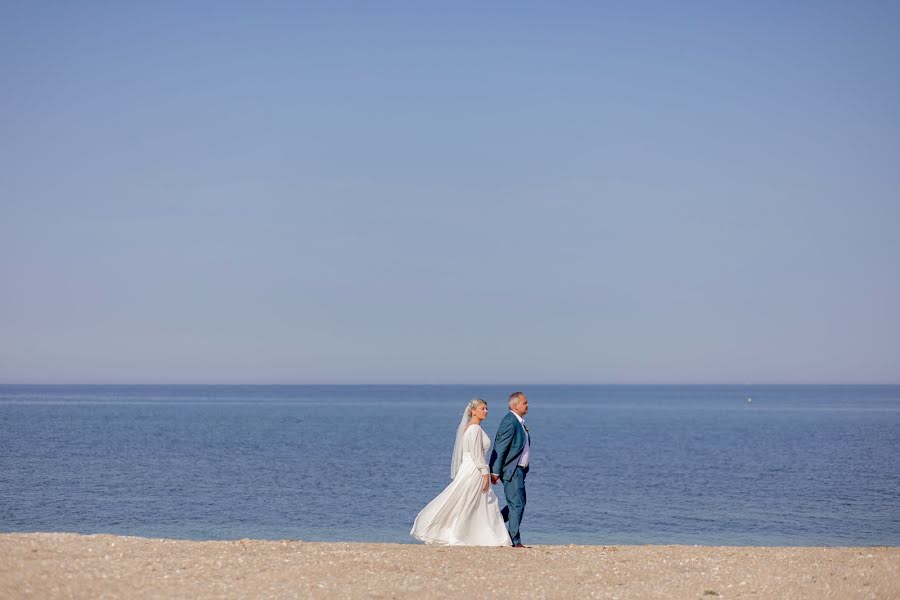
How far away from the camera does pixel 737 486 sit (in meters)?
39.1

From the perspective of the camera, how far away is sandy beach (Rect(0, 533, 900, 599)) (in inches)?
465

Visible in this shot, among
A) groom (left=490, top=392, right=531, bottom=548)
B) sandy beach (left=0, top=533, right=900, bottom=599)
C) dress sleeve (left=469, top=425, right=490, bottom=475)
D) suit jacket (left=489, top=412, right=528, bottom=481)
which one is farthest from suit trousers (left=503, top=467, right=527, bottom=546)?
sandy beach (left=0, top=533, right=900, bottom=599)

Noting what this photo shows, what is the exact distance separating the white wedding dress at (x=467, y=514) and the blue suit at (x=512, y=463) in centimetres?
29

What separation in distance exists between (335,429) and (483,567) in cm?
7193

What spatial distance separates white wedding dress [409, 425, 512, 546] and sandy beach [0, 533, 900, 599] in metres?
0.72

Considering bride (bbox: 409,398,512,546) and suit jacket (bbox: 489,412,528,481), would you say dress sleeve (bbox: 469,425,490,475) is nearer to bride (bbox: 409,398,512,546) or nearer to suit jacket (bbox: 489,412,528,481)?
bride (bbox: 409,398,512,546)

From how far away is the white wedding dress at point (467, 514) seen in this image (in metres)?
15.6

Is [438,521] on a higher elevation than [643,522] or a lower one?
higher

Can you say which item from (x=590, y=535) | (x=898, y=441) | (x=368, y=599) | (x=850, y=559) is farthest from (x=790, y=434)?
(x=368, y=599)

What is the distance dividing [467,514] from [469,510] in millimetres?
69

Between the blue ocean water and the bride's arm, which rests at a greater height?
the bride's arm

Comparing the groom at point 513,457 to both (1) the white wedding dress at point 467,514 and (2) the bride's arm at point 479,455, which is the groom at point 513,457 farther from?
(1) the white wedding dress at point 467,514

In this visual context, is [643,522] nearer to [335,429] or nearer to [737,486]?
[737,486]

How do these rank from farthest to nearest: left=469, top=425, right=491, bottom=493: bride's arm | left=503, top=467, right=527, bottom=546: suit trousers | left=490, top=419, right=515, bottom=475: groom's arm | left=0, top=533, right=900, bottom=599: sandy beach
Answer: left=469, top=425, right=491, bottom=493: bride's arm
left=503, top=467, right=527, bottom=546: suit trousers
left=490, top=419, right=515, bottom=475: groom's arm
left=0, top=533, right=900, bottom=599: sandy beach
